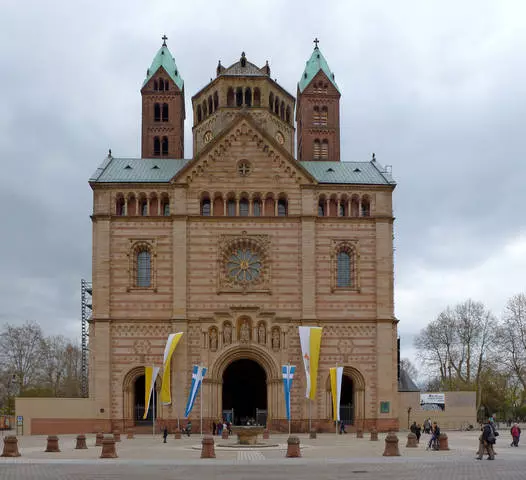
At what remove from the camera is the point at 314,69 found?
8019 cm

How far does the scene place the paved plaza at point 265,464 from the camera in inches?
1193

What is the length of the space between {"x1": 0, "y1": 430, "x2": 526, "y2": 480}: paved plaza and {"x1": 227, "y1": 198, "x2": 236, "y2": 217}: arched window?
2426 centimetres

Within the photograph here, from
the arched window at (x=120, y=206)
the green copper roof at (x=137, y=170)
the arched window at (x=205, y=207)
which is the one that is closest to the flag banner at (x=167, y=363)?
the arched window at (x=205, y=207)

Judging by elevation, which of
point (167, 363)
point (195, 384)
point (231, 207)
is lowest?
point (195, 384)

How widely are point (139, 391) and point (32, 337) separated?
4619 centimetres

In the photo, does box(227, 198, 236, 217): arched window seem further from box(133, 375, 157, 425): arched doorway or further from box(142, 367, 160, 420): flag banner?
box(133, 375, 157, 425): arched doorway

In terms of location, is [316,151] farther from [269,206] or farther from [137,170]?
[137,170]

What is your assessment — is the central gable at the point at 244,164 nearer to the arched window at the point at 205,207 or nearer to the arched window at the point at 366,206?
the arched window at the point at 205,207

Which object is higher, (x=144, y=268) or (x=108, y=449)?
(x=144, y=268)

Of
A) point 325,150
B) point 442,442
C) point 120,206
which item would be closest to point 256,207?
point 120,206

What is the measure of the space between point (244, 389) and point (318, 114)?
992 inches

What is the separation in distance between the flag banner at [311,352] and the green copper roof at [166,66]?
2788cm

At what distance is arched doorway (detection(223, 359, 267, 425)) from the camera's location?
237 feet

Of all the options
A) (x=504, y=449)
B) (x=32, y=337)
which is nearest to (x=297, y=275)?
(x=504, y=449)
